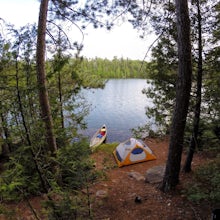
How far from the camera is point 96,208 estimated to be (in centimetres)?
365

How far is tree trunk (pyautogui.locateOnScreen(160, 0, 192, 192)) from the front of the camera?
3.37 m

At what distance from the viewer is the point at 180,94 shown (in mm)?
3668

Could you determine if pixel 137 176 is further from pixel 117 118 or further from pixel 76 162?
pixel 117 118

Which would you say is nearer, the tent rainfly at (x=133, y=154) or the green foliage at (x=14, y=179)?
the green foliage at (x=14, y=179)

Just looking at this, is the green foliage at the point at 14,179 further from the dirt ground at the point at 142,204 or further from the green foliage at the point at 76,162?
the dirt ground at the point at 142,204

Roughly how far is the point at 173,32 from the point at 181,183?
126 inches

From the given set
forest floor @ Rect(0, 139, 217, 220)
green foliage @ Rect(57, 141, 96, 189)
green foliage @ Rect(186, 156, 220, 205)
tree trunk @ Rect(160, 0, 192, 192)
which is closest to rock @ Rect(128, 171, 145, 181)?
forest floor @ Rect(0, 139, 217, 220)

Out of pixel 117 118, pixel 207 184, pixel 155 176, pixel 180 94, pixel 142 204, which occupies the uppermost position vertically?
pixel 180 94

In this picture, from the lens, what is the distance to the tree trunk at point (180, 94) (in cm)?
337

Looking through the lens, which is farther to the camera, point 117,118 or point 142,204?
point 117,118

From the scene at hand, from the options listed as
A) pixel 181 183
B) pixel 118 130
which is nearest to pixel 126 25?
pixel 181 183

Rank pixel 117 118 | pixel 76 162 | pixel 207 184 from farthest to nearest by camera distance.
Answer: pixel 117 118 → pixel 207 184 → pixel 76 162

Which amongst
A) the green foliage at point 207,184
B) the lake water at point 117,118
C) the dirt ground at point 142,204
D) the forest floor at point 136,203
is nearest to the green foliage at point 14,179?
the forest floor at point 136,203

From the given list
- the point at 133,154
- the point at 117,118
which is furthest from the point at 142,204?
the point at 117,118
